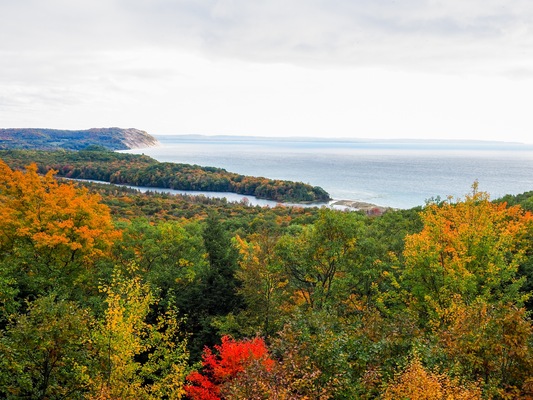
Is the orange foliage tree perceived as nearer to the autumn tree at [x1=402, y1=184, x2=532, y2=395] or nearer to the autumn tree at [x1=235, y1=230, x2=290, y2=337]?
the autumn tree at [x1=235, y1=230, x2=290, y2=337]

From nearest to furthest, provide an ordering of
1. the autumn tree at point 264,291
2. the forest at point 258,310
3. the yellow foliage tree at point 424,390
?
the yellow foliage tree at point 424,390, the forest at point 258,310, the autumn tree at point 264,291

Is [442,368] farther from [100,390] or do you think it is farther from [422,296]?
[100,390]

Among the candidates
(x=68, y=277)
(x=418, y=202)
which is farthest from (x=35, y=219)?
(x=418, y=202)

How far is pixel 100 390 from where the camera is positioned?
17594 mm

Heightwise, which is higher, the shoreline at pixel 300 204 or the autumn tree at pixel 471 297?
the autumn tree at pixel 471 297

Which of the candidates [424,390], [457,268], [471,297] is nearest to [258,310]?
[457,268]

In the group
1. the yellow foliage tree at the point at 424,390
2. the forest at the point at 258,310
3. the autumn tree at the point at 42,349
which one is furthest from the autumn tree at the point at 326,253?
the autumn tree at the point at 42,349

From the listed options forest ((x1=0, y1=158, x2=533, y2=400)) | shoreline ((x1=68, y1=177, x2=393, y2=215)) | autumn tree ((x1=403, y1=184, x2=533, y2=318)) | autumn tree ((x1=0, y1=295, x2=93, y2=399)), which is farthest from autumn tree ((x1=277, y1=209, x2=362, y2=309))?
shoreline ((x1=68, y1=177, x2=393, y2=215))

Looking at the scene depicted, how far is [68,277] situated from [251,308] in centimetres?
1360

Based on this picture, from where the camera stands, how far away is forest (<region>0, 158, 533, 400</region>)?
1536 centimetres

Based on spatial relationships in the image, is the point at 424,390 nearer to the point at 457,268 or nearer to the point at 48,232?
the point at 457,268

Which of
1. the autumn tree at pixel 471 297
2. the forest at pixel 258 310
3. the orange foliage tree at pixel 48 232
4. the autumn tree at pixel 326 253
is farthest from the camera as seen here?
the orange foliage tree at pixel 48 232

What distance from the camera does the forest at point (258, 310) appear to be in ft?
50.4

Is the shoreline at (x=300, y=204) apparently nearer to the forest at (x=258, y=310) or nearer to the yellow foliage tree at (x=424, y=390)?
the forest at (x=258, y=310)
